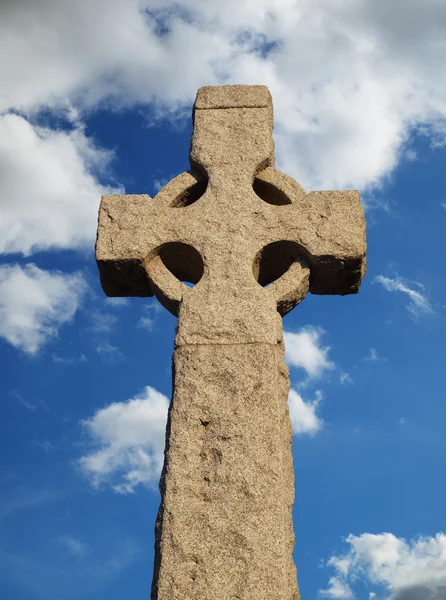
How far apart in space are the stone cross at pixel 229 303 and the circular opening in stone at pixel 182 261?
0.4 inches

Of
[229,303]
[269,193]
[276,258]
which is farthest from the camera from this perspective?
[269,193]

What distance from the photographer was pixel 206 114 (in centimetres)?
584

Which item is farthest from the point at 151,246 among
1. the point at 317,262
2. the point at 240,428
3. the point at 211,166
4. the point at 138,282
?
the point at 240,428

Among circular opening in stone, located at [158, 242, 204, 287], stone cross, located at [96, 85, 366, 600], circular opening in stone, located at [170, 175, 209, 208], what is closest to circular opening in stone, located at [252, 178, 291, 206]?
stone cross, located at [96, 85, 366, 600]

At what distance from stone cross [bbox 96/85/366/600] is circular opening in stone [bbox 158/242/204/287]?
0.01 meters

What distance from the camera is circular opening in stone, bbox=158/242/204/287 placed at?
527 centimetres

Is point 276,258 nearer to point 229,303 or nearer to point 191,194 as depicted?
point 229,303

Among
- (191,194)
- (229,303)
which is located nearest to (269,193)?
(191,194)

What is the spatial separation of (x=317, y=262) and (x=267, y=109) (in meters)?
1.43

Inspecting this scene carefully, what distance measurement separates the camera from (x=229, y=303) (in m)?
4.83

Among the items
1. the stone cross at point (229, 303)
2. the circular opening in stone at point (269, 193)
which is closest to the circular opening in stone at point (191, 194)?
the stone cross at point (229, 303)

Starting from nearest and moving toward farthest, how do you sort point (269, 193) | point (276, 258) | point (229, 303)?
point (229, 303) → point (276, 258) → point (269, 193)

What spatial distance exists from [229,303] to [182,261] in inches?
29.9

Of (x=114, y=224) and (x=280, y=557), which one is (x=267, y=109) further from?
(x=280, y=557)
